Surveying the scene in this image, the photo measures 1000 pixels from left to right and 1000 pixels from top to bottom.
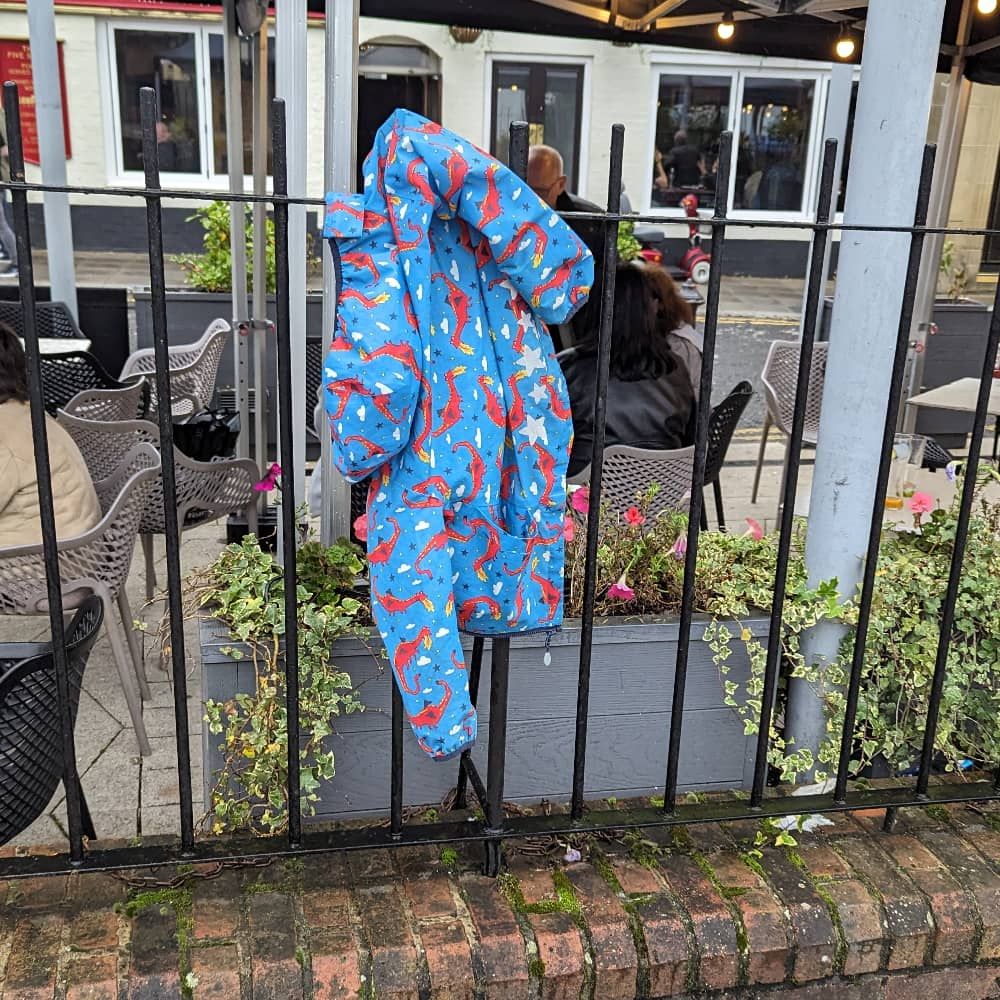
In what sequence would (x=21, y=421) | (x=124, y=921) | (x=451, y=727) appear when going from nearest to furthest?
(x=451, y=727)
(x=124, y=921)
(x=21, y=421)

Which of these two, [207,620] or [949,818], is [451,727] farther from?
[949,818]

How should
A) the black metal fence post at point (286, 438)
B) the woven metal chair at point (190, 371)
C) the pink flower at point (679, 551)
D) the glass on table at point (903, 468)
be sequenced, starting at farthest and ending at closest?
the woven metal chair at point (190, 371), the glass on table at point (903, 468), the pink flower at point (679, 551), the black metal fence post at point (286, 438)

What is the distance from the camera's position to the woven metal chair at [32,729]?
1936 mm

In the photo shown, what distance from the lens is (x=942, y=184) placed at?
6.01 m

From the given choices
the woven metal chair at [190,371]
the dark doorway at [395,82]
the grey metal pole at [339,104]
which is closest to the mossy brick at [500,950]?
the grey metal pole at [339,104]

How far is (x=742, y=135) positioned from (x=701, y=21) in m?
12.3

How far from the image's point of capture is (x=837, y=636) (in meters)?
2.39

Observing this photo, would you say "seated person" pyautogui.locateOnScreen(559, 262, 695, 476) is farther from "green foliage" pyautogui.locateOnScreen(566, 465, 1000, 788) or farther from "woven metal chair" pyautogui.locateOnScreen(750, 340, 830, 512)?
"woven metal chair" pyautogui.locateOnScreen(750, 340, 830, 512)

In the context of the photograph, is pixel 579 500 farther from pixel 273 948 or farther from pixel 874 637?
pixel 273 948

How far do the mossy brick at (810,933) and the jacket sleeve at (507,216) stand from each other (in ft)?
3.95

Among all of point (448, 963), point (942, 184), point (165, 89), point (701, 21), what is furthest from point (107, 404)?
point (165, 89)

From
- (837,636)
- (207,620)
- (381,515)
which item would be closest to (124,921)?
(207,620)

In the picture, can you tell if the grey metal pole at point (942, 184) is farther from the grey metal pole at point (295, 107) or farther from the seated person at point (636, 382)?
the grey metal pole at point (295, 107)

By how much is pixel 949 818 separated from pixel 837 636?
1.49ft
